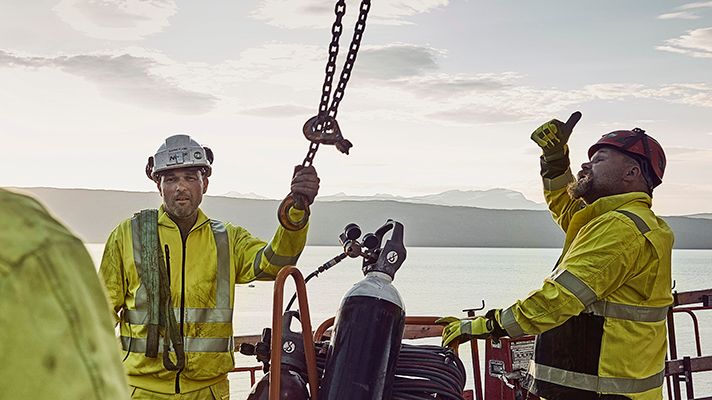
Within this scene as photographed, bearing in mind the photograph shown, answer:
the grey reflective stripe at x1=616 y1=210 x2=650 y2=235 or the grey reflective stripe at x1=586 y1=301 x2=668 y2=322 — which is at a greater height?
the grey reflective stripe at x1=616 y1=210 x2=650 y2=235

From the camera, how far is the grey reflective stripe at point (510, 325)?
12.7 feet

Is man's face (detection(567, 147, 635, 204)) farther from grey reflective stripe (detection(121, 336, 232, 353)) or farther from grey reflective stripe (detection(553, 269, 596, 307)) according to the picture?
grey reflective stripe (detection(121, 336, 232, 353))

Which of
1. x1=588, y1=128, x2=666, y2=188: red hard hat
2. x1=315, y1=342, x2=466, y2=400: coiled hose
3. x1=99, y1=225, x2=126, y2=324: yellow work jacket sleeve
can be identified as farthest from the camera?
x1=588, y1=128, x2=666, y2=188: red hard hat

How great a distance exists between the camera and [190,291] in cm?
401

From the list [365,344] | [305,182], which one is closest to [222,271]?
[305,182]

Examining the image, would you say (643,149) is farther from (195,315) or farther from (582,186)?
(195,315)

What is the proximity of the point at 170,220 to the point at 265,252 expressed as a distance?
461 mm

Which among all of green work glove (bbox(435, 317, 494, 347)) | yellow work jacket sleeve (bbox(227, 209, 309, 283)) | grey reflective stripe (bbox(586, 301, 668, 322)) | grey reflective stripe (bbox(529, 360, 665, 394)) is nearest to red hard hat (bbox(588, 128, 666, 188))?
grey reflective stripe (bbox(586, 301, 668, 322))

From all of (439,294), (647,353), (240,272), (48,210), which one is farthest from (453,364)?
(439,294)

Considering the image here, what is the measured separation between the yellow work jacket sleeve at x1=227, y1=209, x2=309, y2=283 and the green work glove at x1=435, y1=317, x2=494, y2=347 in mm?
795

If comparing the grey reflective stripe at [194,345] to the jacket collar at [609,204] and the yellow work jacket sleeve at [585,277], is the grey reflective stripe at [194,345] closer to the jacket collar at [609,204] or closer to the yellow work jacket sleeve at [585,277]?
the yellow work jacket sleeve at [585,277]

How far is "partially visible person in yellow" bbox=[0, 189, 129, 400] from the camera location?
A: 0.55 meters

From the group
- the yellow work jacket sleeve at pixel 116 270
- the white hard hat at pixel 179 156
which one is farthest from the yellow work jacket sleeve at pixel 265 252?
the yellow work jacket sleeve at pixel 116 270

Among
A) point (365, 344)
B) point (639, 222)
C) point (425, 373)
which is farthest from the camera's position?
point (639, 222)
